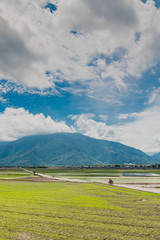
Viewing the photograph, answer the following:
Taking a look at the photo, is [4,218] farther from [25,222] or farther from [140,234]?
[140,234]

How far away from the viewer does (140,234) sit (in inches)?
490

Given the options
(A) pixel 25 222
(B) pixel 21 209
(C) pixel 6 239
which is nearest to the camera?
(C) pixel 6 239

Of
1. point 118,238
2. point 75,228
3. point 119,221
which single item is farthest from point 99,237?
point 119,221

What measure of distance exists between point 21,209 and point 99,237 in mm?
9978

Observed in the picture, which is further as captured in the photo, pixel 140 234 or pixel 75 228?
pixel 75 228

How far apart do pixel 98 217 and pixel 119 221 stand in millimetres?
2050

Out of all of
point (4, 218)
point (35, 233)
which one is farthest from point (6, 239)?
point (4, 218)

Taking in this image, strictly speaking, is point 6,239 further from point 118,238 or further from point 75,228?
point 118,238

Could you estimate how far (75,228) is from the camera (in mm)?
13320

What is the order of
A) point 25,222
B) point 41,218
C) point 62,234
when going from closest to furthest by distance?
point 62,234 → point 25,222 → point 41,218

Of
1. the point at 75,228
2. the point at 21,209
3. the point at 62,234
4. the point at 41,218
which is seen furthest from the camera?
the point at 21,209

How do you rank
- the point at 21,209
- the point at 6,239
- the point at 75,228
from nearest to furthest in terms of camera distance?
the point at 6,239 < the point at 75,228 < the point at 21,209

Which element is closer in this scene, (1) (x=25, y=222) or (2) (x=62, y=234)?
(2) (x=62, y=234)

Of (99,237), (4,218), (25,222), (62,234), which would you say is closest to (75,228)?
(62,234)
